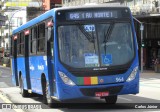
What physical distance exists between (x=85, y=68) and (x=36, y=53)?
370 centimetres

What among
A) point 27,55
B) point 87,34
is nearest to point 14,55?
point 27,55

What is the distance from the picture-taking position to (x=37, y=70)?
15.6m

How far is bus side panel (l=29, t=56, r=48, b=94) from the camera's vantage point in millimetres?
14398

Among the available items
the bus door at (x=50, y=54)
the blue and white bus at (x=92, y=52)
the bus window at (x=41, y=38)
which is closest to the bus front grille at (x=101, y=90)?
the blue and white bus at (x=92, y=52)

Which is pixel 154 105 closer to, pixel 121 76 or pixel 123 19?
pixel 121 76

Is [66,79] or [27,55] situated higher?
[27,55]

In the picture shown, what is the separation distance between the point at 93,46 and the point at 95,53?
0.69ft

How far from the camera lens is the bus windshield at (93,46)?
12.4 meters

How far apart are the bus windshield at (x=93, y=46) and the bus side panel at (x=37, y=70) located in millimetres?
1780

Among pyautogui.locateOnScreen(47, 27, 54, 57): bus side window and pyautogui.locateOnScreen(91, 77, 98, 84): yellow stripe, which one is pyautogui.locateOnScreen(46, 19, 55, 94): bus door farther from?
pyautogui.locateOnScreen(91, 77, 98, 84): yellow stripe

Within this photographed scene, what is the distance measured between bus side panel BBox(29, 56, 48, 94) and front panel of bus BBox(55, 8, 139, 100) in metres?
1.82

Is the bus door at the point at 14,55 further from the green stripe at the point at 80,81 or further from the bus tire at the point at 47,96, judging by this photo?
the green stripe at the point at 80,81

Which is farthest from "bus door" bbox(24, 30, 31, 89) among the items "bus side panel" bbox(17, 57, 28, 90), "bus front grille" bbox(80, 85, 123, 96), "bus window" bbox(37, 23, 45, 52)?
"bus front grille" bbox(80, 85, 123, 96)

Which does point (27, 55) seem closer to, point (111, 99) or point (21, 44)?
point (21, 44)
